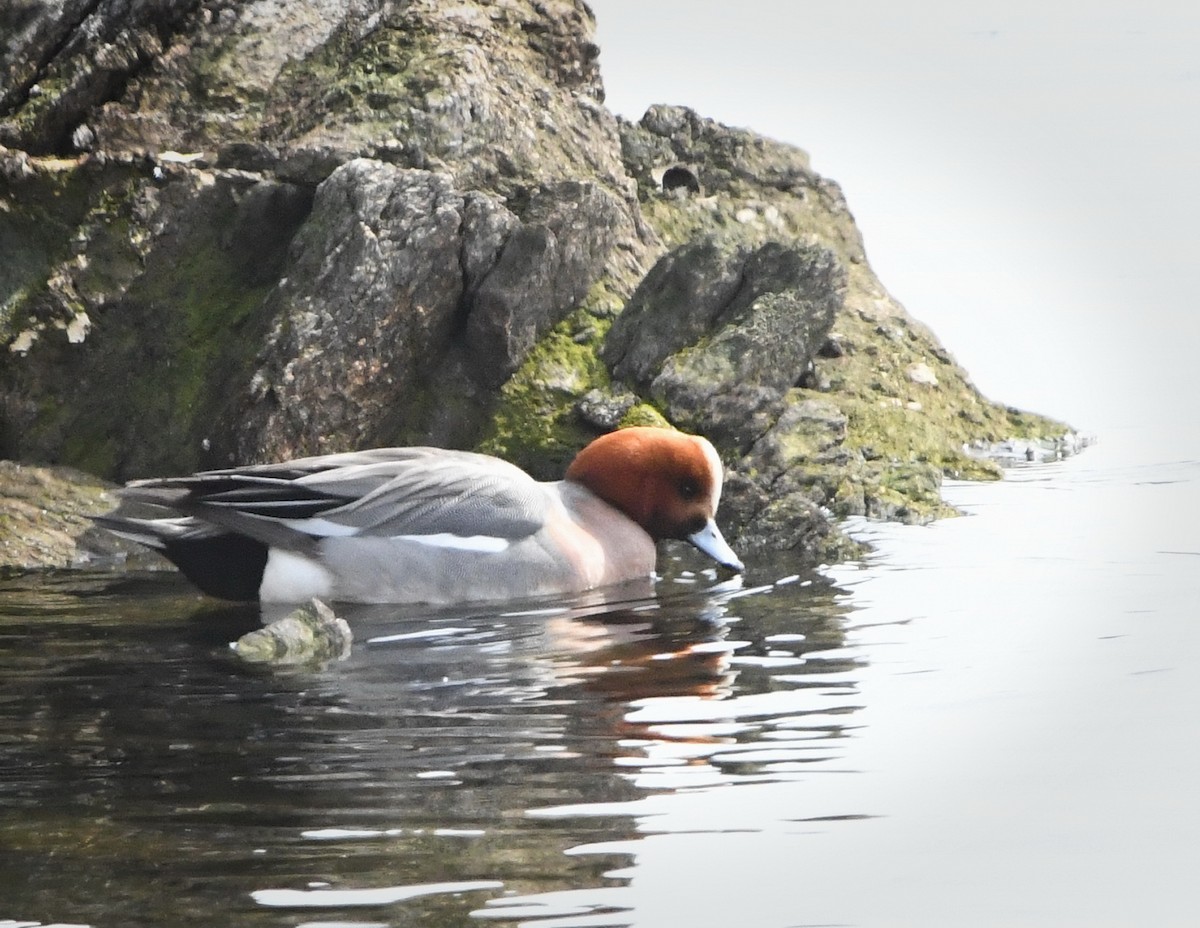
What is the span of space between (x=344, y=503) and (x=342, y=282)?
1.51m

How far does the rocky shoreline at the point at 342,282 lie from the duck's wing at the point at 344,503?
1.11 meters

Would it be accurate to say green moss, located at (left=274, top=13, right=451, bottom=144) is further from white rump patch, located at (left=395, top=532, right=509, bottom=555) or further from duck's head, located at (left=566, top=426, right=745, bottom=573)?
white rump patch, located at (left=395, top=532, right=509, bottom=555)

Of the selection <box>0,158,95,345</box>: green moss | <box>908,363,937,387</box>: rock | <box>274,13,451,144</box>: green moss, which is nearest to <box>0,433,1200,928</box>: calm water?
<box>0,158,95,345</box>: green moss

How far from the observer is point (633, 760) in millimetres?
4137

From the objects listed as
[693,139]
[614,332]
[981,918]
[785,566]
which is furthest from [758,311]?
[981,918]

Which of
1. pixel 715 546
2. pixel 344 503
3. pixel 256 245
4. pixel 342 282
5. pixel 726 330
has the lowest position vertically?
pixel 715 546

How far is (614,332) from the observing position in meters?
8.45

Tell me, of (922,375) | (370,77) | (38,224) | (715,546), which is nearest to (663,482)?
(715,546)

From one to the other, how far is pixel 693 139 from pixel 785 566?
176 inches

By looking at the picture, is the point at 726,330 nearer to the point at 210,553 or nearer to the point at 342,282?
the point at 342,282

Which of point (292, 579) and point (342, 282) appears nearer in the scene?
point (292, 579)

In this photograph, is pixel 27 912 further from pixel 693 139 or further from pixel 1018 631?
pixel 693 139

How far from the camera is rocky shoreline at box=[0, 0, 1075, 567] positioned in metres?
7.89

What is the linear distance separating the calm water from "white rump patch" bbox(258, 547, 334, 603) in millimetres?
282
